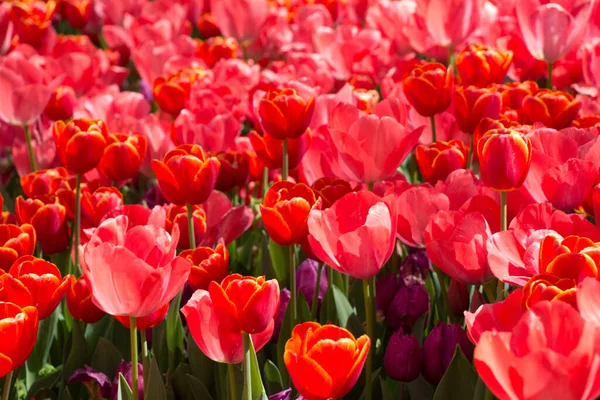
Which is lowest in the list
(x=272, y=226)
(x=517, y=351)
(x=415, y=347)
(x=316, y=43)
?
(x=316, y=43)

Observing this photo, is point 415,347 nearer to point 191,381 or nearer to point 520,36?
point 191,381

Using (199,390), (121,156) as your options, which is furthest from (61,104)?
(199,390)

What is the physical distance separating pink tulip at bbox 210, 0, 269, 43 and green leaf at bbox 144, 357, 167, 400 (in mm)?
2182

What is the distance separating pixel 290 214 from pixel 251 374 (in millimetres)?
273

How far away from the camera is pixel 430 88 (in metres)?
1.82

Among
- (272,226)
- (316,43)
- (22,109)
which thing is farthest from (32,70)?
(272,226)

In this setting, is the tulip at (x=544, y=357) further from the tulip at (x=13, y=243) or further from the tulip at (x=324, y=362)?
the tulip at (x=13, y=243)

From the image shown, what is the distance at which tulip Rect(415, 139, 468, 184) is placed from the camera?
1660 mm

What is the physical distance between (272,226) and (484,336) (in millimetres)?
625

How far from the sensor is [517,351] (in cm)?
82

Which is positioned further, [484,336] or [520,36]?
[520,36]

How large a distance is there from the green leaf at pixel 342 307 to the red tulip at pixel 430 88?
0.50 meters

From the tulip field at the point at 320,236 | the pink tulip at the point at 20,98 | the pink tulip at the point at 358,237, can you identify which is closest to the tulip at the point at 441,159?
the tulip field at the point at 320,236

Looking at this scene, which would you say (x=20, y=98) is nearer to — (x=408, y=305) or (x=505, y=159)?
(x=408, y=305)
